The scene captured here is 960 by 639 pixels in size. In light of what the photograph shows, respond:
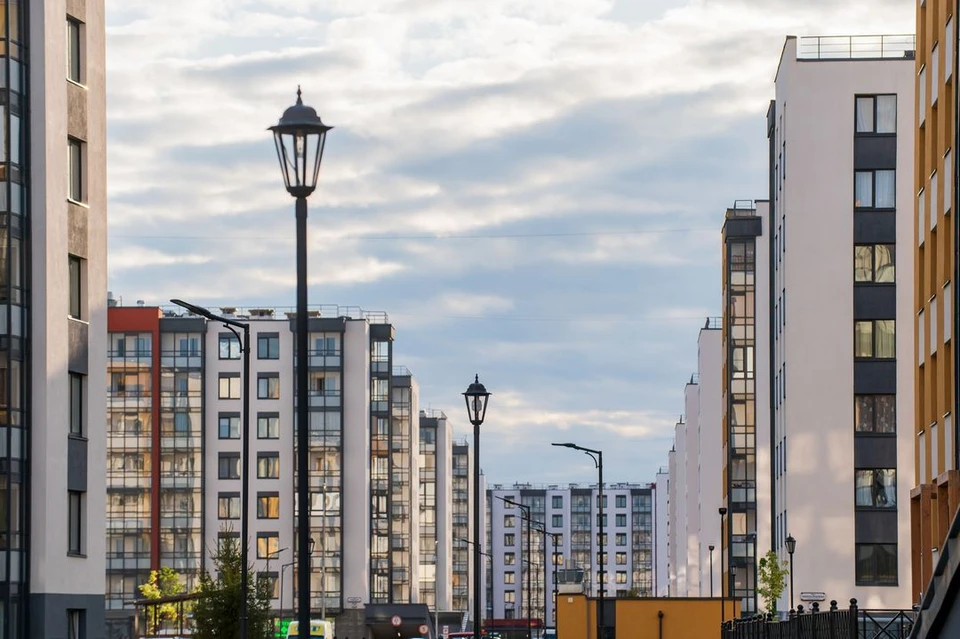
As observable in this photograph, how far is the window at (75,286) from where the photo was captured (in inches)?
1996

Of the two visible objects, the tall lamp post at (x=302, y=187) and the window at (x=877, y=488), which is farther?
the window at (x=877, y=488)

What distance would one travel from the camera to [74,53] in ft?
169

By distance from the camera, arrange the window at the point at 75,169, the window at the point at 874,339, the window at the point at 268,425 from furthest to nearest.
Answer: the window at the point at 268,425, the window at the point at 874,339, the window at the point at 75,169

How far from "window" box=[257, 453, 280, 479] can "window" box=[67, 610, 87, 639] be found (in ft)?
281

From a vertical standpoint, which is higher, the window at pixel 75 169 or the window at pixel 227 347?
the window at pixel 75 169

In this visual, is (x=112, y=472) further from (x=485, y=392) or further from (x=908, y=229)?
(x=485, y=392)

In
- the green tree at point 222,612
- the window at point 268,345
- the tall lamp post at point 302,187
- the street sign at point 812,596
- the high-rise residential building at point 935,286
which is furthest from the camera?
the window at point 268,345

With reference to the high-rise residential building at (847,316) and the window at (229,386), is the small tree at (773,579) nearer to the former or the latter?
the high-rise residential building at (847,316)

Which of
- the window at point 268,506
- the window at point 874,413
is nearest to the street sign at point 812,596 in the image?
the window at point 874,413

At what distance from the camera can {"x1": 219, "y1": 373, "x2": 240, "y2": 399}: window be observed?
447 ft

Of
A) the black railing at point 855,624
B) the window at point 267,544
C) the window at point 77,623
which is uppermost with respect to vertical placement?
the black railing at point 855,624

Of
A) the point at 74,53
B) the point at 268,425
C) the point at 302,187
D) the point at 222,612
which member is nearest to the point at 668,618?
the point at 222,612

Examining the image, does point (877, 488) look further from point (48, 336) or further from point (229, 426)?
point (229, 426)

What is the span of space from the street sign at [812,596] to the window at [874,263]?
14.2 meters
